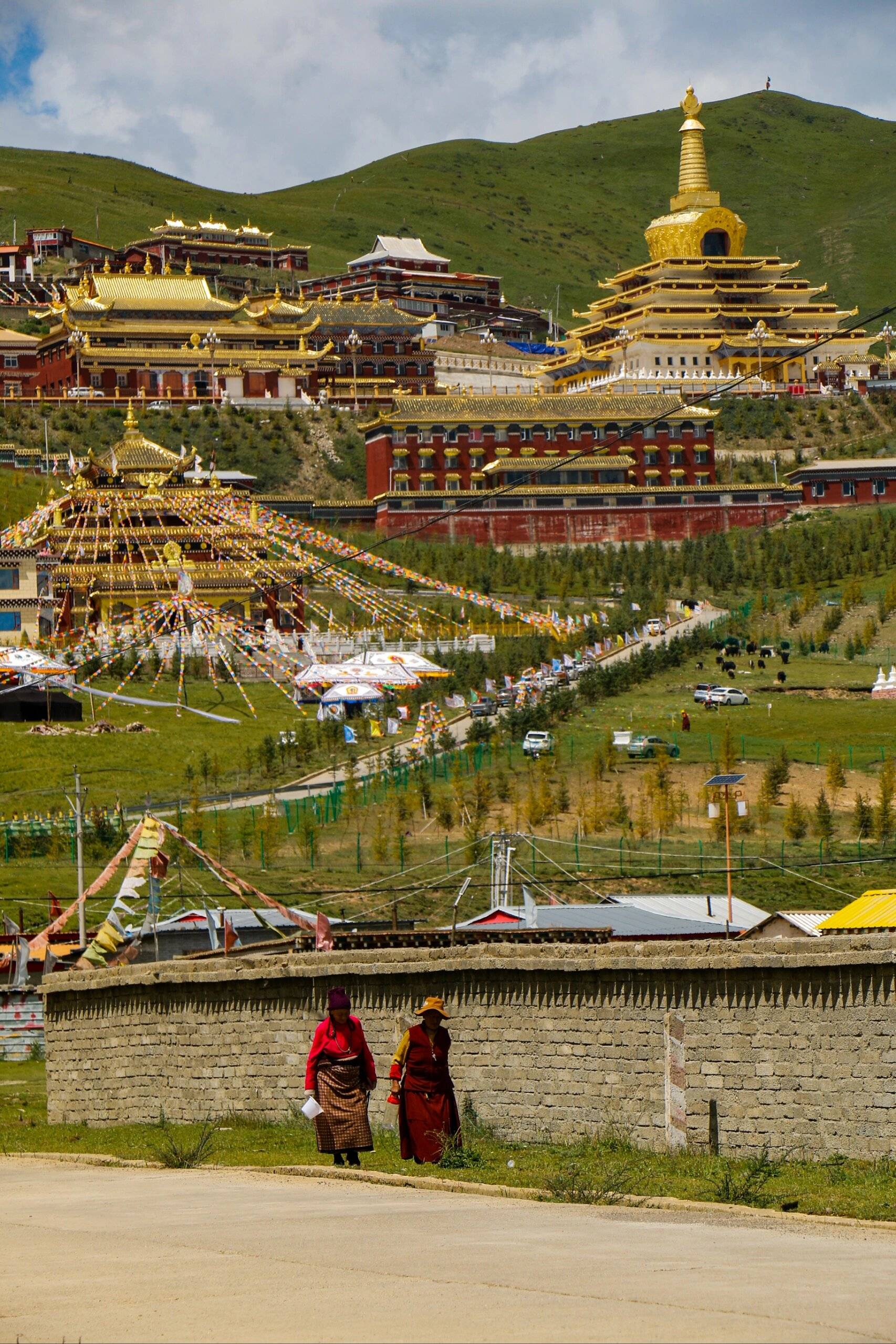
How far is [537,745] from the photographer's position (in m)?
62.0

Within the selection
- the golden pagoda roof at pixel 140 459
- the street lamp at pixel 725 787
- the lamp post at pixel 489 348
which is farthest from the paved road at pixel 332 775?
the lamp post at pixel 489 348

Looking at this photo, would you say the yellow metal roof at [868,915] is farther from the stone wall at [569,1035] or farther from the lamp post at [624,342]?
the lamp post at [624,342]

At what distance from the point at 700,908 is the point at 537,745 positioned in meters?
19.1

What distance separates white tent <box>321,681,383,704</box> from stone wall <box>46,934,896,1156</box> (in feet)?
131

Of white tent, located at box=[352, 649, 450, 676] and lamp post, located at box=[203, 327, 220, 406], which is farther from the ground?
lamp post, located at box=[203, 327, 220, 406]

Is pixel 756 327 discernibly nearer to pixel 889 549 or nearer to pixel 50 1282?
pixel 889 549

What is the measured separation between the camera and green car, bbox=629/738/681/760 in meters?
60.4

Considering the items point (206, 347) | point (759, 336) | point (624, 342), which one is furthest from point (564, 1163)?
point (624, 342)

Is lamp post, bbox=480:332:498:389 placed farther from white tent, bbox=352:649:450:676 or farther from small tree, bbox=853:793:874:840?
small tree, bbox=853:793:874:840

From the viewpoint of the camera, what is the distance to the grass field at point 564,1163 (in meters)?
19.0

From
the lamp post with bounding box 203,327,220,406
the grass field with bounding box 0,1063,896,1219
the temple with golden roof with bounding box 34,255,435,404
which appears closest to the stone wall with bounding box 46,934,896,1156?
the grass field with bounding box 0,1063,896,1219

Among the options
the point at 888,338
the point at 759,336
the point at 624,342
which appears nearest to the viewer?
the point at 759,336

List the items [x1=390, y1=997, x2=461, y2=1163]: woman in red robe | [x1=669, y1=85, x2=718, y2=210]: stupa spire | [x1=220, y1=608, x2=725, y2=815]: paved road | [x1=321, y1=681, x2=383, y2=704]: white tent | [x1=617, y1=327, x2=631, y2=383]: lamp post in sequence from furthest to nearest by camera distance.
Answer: [x1=669, y1=85, x2=718, y2=210]: stupa spire
[x1=617, y1=327, x2=631, y2=383]: lamp post
[x1=321, y1=681, x2=383, y2=704]: white tent
[x1=220, y1=608, x2=725, y2=815]: paved road
[x1=390, y1=997, x2=461, y2=1163]: woman in red robe

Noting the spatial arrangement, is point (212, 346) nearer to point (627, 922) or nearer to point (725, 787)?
point (725, 787)
